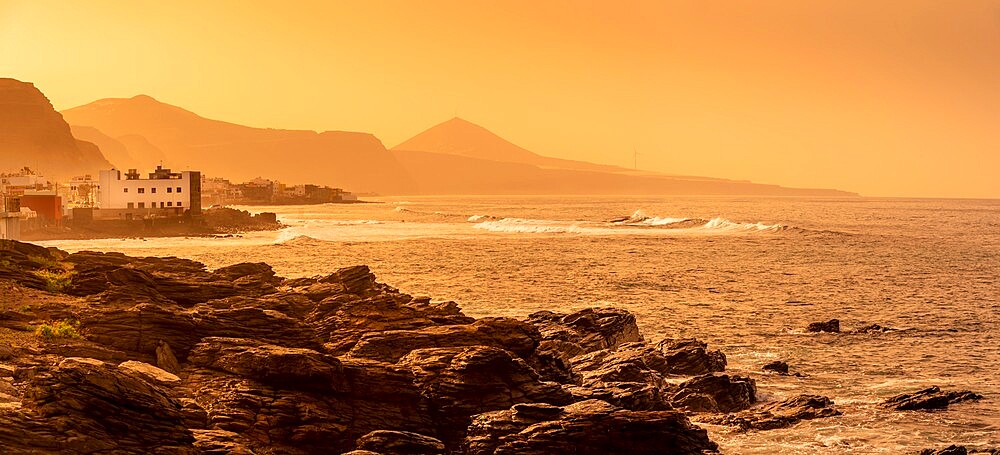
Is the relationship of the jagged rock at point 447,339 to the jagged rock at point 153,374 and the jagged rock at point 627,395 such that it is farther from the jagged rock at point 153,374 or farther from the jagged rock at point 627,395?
the jagged rock at point 153,374

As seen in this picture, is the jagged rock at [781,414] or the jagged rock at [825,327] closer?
the jagged rock at [781,414]

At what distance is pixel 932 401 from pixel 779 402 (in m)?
5.00

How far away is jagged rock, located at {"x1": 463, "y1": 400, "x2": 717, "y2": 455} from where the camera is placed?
63.6 feet

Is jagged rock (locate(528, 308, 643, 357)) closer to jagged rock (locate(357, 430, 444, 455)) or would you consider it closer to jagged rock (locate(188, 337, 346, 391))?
jagged rock (locate(188, 337, 346, 391))

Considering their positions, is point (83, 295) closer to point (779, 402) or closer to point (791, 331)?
point (779, 402)

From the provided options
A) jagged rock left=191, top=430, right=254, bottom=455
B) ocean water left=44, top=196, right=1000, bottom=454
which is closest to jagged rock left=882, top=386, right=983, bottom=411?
ocean water left=44, top=196, right=1000, bottom=454

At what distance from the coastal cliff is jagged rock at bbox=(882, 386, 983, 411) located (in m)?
2.24

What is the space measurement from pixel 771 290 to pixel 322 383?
1854 inches

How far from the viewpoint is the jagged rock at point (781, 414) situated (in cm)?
2578

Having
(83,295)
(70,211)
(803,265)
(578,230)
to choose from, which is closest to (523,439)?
(83,295)

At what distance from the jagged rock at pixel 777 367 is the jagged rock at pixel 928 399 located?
4.84 meters

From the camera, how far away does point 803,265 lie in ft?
274

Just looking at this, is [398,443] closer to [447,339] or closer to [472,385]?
[472,385]

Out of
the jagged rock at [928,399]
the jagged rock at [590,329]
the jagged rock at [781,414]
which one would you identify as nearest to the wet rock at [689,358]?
the jagged rock at [590,329]
